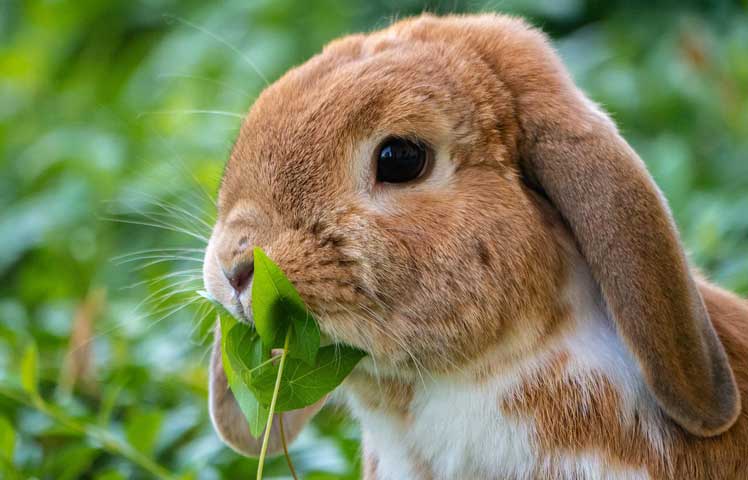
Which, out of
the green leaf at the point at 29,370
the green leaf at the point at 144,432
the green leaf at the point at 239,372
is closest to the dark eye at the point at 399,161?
the green leaf at the point at 239,372

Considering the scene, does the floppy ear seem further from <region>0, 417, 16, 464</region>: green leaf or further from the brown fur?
A: <region>0, 417, 16, 464</region>: green leaf

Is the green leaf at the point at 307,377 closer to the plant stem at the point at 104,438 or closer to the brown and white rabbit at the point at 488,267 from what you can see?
the brown and white rabbit at the point at 488,267

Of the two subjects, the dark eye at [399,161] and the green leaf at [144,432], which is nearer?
the dark eye at [399,161]

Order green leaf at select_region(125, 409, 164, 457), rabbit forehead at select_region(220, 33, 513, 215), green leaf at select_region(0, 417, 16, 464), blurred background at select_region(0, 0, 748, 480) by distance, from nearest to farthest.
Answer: rabbit forehead at select_region(220, 33, 513, 215)
green leaf at select_region(0, 417, 16, 464)
green leaf at select_region(125, 409, 164, 457)
blurred background at select_region(0, 0, 748, 480)

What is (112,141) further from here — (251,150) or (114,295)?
(251,150)

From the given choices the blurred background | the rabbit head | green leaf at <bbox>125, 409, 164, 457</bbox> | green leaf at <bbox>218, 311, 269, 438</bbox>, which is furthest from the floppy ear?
green leaf at <bbox>125, 409, 164, 457</bbox>

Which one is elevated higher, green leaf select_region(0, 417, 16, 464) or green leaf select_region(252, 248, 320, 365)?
green leaf select_region(252, 248, 320, 365)

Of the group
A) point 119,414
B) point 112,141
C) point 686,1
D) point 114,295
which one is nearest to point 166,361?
point 119,414
